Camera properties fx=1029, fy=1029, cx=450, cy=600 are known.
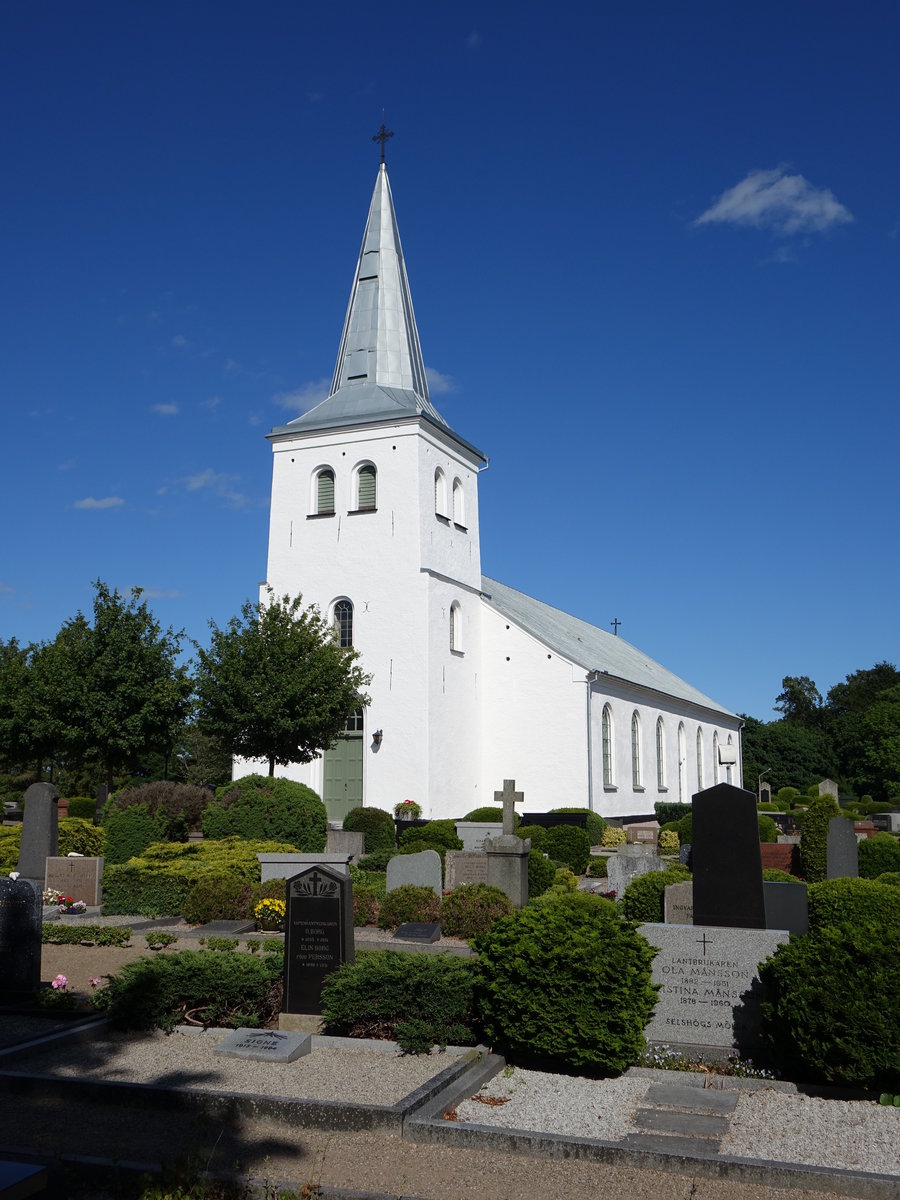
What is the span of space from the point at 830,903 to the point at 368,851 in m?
14.6

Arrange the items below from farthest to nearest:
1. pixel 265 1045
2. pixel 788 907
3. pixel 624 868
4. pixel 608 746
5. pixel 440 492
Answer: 1. pixel 608 746
2. pixel 440 492
3. pixel 624 868
4. pixel 788 907
5. pixel 265 1045

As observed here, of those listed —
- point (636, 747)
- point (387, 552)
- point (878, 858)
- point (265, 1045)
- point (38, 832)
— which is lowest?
point (265, 1045)

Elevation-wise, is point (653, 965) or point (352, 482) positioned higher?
point (352, 482)

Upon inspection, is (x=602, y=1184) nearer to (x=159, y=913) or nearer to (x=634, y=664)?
(x=159, y=913)

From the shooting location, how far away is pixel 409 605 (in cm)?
2778

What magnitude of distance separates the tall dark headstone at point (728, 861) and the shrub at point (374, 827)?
1531 cm

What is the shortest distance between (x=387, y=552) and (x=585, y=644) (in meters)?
11.8

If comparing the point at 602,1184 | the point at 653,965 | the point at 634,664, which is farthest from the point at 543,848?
the point at 634,664

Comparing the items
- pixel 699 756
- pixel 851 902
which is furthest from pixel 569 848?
pixel 699 756

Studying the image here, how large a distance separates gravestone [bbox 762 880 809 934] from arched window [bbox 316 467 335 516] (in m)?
21.5

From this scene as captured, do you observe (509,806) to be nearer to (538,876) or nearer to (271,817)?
(538,876)

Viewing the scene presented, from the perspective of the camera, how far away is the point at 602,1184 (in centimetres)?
524

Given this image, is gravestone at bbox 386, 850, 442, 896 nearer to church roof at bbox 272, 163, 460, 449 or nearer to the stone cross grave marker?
the stone cross grave marker

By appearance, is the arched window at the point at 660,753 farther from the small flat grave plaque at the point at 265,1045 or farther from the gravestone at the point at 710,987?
the small flat grave plaque at the point at 265,1045
